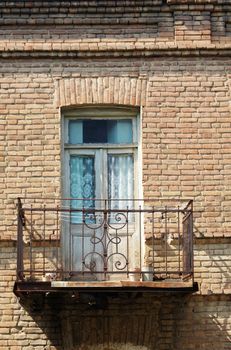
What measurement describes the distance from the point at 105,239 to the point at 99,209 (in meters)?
0.37

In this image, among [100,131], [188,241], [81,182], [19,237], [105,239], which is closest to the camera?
[19,237]

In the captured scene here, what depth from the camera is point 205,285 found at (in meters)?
10.8

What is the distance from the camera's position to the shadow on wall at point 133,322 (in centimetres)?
1053

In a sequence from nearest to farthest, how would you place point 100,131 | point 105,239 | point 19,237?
point 19,237, point 105,239, point 100,131

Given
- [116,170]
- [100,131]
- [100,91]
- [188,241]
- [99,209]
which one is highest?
[100,91]

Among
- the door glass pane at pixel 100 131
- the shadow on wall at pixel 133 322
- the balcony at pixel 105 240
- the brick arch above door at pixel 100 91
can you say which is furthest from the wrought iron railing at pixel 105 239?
the brick arch above door at pixel 100 91

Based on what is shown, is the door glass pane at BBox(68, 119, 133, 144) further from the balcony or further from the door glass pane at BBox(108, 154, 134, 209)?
the balcony

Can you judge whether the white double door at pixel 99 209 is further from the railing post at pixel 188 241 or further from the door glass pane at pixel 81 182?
the railing post at pixel 188 241

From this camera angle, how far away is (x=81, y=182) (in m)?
11.2

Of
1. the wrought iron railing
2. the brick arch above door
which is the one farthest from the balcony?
the brick arch above door

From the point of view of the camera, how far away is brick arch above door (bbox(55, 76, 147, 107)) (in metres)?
11.2

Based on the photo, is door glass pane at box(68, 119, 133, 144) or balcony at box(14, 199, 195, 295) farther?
door glass pane at box(68, 119, 133, 144)

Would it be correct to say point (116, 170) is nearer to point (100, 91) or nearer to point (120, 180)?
point (120, 180)

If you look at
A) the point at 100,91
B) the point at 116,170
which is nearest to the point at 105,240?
the point at 116,170
